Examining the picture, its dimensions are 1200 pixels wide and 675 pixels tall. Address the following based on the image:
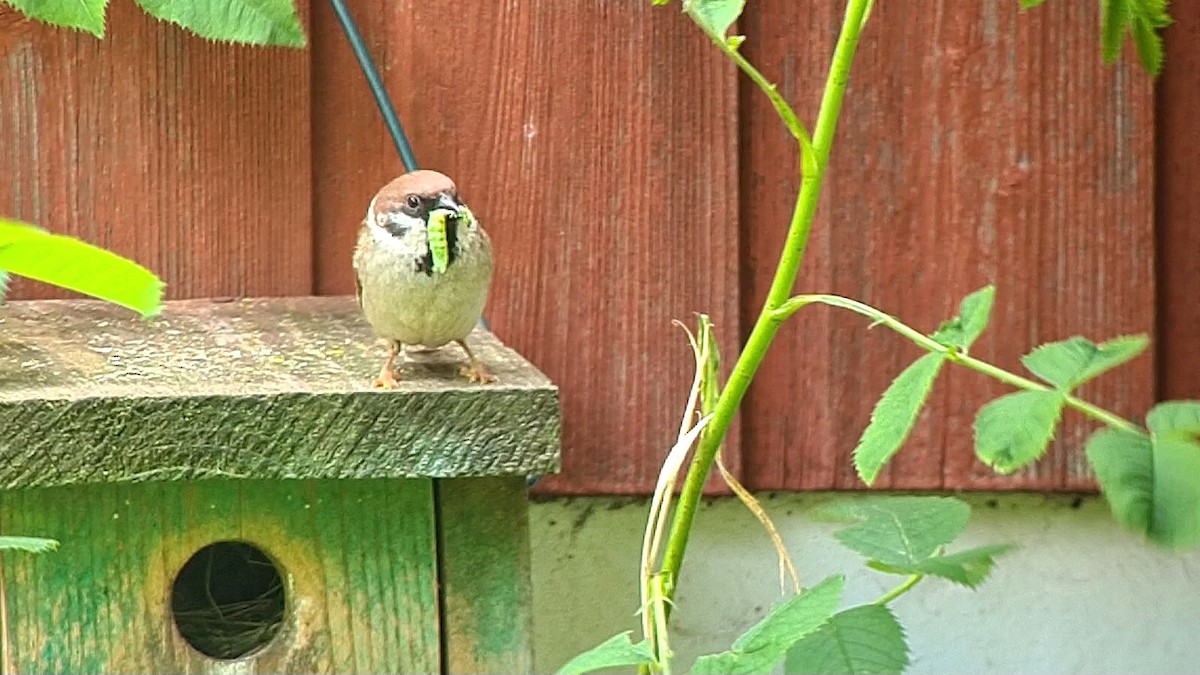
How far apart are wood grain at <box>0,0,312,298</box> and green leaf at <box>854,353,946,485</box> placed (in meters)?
1.06

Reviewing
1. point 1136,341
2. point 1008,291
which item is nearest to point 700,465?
point 1136,341

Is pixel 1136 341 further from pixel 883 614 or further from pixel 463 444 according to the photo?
pixel 463 444

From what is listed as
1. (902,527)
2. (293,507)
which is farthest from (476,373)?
(902,527)

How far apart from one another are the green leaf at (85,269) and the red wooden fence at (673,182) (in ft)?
4.83

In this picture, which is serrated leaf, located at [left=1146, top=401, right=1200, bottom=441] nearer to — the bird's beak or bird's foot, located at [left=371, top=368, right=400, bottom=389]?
bird's foot, located at [left=371, top=368, right=400, bottom=389]

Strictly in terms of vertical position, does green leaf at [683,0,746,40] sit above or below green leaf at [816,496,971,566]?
above

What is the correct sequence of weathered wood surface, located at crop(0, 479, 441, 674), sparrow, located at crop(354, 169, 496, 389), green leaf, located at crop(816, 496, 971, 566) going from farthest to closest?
sparrow, located at crop(354, 169, 496, 389)
weathered wood surface, located at crop(0, 479, 441, 674)
green leaf, located at crop(816, 496, 971, 566)

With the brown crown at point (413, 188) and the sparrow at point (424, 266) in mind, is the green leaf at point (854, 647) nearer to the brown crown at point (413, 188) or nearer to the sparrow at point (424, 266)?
the sparrow at point (424, 266)

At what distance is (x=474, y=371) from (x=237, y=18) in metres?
0.50

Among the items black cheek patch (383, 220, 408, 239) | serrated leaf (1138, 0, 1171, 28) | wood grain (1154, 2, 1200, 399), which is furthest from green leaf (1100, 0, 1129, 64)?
black cheek patch (383, 220, 408, 239)

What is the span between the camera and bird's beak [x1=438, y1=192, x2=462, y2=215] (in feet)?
5.61

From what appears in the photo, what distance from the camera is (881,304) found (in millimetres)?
1946

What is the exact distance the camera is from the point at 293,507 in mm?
1547

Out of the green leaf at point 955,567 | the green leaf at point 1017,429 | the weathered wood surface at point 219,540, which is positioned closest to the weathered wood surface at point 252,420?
the weathered wood surface at point 219,540
